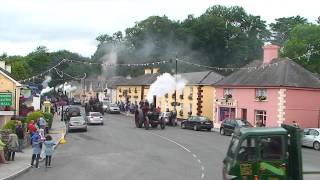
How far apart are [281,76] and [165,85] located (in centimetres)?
1684

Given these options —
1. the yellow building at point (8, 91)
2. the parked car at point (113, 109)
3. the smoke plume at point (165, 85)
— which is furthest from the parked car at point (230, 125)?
the parked car at point (113, 109)

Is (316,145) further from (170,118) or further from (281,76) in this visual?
(170,118)

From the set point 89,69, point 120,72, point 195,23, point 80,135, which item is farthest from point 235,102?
point 89,69

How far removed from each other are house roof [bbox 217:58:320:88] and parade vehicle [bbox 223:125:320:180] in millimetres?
31439

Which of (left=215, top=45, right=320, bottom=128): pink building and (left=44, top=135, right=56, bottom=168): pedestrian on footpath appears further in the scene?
(left=215, top=45, right=320, bottom=128): pink building

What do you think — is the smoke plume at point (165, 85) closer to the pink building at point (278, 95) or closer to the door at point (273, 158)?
the pink building at point (278, 95)

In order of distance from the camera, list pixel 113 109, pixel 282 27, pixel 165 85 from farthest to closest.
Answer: pixel 282 27
pixel 113 109
pixel 165 85

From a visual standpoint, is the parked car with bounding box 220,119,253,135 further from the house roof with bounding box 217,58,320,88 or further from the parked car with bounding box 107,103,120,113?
the parked car with bounding box 107,103,120,113

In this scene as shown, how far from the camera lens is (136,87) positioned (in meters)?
84.1

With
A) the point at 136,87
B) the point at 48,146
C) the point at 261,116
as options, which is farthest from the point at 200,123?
the point at 136,87

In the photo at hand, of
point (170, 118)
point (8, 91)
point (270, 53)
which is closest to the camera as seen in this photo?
point (8, 91)

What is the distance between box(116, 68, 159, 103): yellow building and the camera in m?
80.2

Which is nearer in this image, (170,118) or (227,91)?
(227,91)

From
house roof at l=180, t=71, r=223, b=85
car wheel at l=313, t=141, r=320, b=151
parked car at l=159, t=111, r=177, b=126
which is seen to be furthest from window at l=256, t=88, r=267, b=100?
car wheel at l=313, t=141, r=320, b=151
